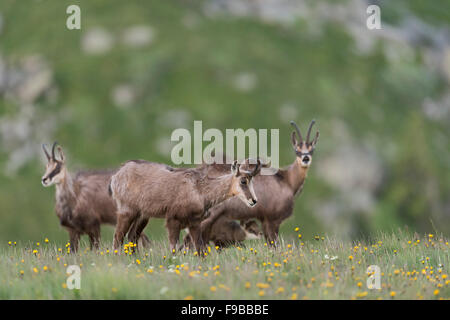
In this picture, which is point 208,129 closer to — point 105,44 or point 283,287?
point 105,44

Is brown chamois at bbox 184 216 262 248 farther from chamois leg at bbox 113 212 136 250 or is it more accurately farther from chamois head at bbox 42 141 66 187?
chamois head at bbox 42 141 66 187

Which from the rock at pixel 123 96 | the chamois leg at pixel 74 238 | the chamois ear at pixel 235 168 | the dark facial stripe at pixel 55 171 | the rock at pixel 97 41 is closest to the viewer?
the chamois ear at pixel 235 168

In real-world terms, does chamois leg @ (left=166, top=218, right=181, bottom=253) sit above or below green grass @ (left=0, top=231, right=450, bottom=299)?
above

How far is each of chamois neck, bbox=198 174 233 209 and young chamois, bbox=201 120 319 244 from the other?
2000 mm

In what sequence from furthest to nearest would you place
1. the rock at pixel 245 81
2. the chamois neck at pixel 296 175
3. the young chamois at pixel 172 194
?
the rock at pixel 245 81, the chamois neck at pixel 296 175, the young chamois at pixel 172 194

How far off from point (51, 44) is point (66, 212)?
35628 millimetres

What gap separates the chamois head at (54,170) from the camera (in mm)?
15180

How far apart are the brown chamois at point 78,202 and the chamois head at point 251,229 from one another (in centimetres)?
236

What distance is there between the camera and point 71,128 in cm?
4384

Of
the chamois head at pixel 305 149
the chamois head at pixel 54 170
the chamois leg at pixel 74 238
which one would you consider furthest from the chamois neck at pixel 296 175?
the chamois head at pixel 54 170

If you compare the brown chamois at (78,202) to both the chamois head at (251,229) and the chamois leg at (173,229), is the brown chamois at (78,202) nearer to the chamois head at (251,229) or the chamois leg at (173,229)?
the chamois leg at (173,229)

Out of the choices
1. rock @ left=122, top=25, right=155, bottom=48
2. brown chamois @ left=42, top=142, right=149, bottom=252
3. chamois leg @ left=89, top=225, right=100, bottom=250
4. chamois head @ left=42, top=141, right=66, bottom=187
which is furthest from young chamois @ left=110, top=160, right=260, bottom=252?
rock @ left=122, top=25, right=155, bottom=48

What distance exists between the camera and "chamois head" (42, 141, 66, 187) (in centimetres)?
1518
